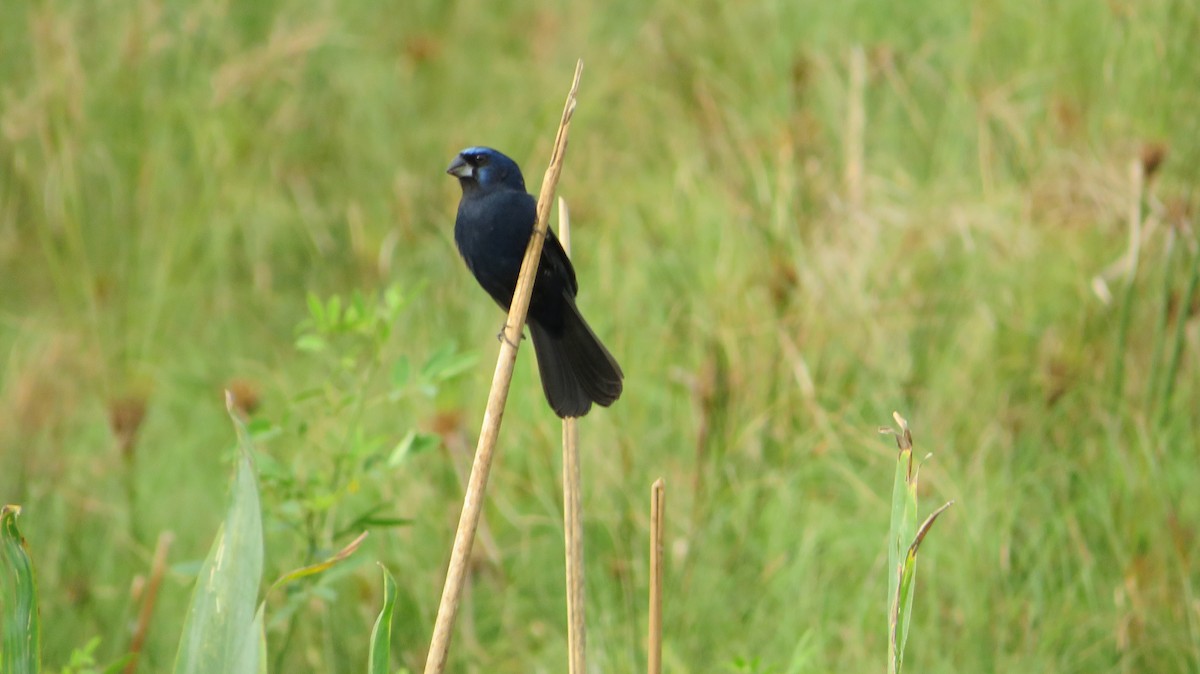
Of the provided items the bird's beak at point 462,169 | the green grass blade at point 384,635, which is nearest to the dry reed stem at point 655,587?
the green grass blade at point 384,635

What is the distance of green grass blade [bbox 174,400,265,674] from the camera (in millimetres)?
1477

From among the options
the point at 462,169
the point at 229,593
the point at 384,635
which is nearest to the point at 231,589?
the point at 229,593

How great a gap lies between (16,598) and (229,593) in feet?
0.78

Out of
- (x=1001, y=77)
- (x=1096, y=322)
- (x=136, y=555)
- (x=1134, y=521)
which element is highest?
(x=1001, y=77)

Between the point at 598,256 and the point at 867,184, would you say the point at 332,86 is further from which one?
the point at 867,184

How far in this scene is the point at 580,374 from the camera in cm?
183

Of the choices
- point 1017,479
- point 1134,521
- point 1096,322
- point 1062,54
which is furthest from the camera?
point 1062,54

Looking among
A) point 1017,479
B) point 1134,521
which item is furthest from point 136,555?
point 1134,521

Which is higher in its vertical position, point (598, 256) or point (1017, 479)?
point (598, 256)

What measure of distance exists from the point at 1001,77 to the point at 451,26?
2397 millimetres

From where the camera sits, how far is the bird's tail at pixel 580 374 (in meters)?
1.78

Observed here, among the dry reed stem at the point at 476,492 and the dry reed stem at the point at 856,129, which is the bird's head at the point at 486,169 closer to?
the dry reed stem at the point at 476,492

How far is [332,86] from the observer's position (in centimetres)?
518

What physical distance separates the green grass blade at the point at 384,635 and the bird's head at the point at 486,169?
924 mm
